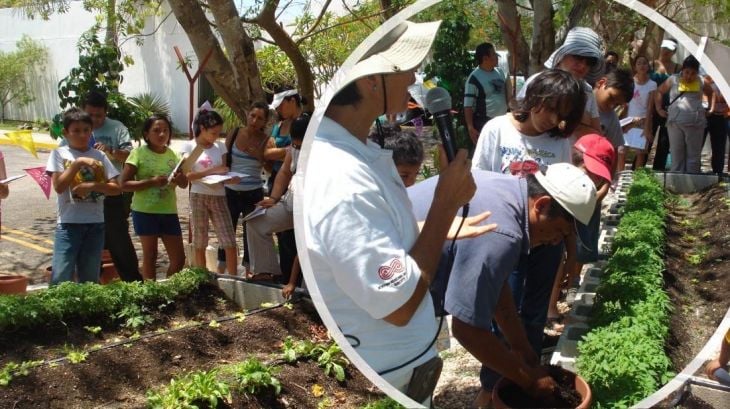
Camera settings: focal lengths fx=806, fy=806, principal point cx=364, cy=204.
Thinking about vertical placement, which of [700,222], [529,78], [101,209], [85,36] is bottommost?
[700,222]

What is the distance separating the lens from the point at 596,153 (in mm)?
A: 2979

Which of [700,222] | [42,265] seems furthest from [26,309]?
[700,222]

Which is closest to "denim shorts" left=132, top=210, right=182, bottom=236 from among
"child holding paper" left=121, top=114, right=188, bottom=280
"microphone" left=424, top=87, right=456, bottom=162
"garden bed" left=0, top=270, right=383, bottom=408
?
"child holding paper" left=121, top=114, right=188, bottom=280

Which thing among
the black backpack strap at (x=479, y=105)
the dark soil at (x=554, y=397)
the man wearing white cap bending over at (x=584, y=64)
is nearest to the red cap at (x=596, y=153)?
the man wearing white cap bending over at (x=584, y=64)

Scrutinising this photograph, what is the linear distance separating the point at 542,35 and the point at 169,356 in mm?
2605

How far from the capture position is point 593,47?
2938 millimetres

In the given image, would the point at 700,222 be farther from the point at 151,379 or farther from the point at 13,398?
the point at 13,398

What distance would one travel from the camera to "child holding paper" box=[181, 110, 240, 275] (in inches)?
219

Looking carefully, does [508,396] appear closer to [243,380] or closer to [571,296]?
[243,380]

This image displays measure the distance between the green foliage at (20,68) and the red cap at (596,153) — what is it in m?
22.6

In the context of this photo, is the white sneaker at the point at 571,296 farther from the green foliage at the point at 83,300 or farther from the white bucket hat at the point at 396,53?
the white bucket hat at the point at 396,53

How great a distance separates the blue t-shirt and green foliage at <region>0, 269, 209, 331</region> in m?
3.18

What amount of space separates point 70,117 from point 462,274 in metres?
3.49

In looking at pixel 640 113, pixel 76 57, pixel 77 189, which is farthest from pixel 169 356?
pixel 76 57
